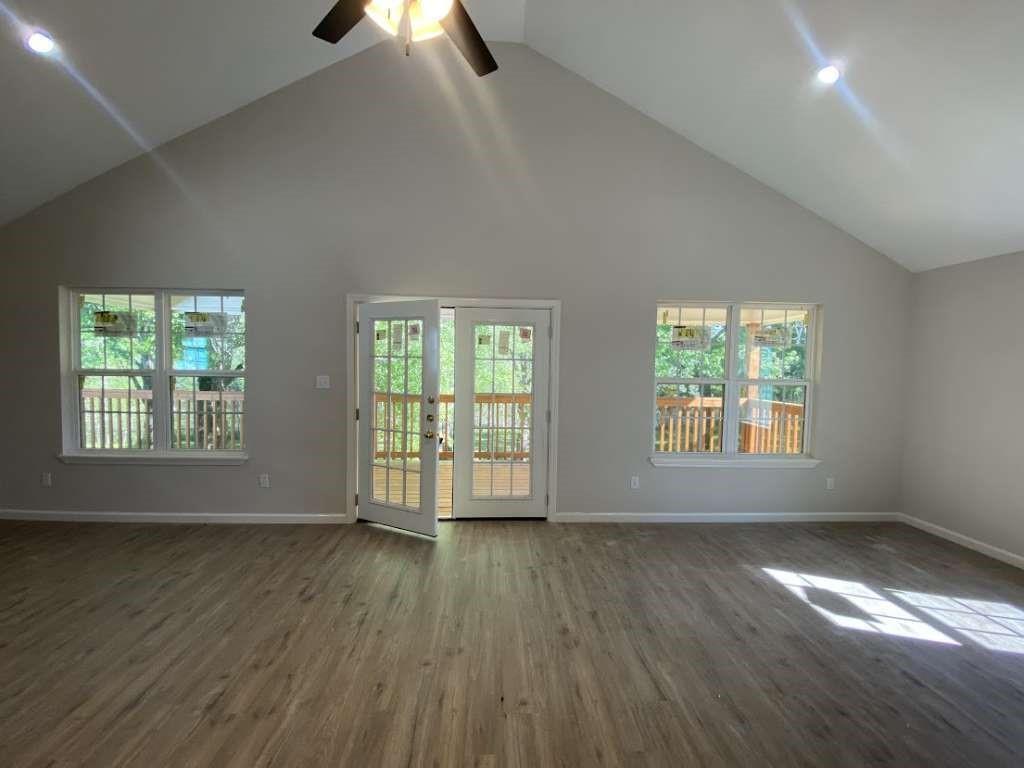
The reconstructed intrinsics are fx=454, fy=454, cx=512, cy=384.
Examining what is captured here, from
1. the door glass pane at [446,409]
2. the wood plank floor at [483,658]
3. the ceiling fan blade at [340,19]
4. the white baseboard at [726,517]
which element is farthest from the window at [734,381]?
the ceiling fan blade at [340,19]

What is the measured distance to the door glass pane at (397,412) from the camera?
3.80 metres

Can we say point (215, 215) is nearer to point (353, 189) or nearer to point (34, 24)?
point (353, 189)

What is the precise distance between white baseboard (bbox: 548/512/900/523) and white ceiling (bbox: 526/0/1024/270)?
234cm

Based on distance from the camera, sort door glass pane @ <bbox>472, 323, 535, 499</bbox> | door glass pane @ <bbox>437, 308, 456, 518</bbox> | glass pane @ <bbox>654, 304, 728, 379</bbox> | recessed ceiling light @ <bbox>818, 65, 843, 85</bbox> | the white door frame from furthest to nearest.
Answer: door glass pane @ <bbox>437, 308, 456, 518</bbox> < glass pane @ <bbox>654, 304, 728, 379</bbox> < door glass pane @ <bbox>472, 323, 535, 499</bbox> < the white door frame < recessed ceiling light @ <bbox>818, 65, 843, 85</bbox>

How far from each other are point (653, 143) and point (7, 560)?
19.3 feet

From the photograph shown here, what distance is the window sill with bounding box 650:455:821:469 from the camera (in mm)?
4152

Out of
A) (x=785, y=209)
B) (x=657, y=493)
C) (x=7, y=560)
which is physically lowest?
(x=7, y=560)

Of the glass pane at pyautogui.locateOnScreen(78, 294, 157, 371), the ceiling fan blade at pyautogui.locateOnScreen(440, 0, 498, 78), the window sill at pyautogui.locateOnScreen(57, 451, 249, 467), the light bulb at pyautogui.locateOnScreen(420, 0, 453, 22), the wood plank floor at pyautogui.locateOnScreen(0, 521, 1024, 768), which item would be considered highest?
the light bulb at pyautogui.locateOnScreen(420, 0, 453, 22)

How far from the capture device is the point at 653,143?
3996 mm

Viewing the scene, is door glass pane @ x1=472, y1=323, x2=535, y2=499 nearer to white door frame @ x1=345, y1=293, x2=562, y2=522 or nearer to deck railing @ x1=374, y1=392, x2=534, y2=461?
deck railing @ x1=374, y1=392, x2=534, y2=461

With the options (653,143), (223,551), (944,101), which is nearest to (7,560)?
(223,551)

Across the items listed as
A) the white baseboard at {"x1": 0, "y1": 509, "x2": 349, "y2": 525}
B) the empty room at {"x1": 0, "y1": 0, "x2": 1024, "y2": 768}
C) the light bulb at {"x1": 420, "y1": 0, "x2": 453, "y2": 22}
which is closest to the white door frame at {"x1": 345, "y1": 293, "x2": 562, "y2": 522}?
the empty room at {"x1": 0, "y1": 0, "x2": 1024, "y2": 768}

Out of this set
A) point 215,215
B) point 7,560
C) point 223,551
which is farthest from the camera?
point 215,215

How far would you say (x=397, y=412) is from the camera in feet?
12.7
